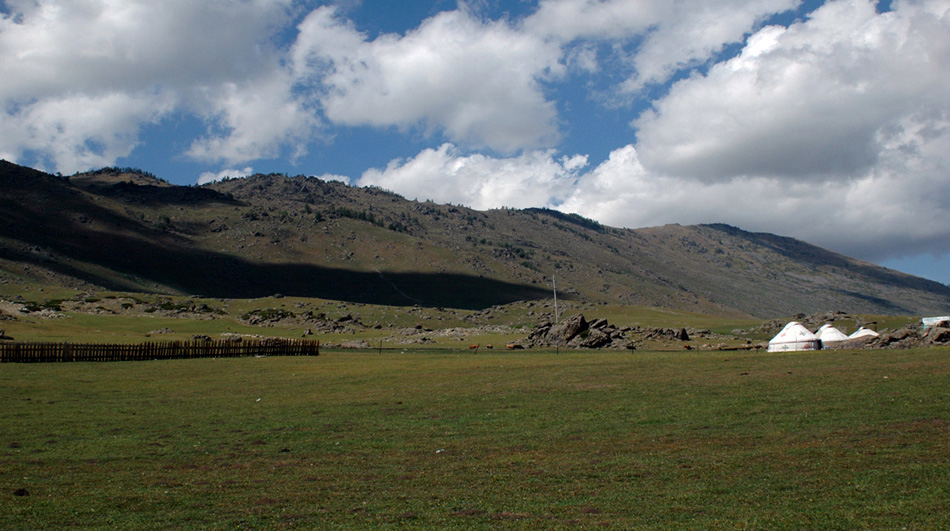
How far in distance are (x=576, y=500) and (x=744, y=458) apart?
4102 millimetres

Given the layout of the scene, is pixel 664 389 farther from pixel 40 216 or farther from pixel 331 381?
pixel 40 216

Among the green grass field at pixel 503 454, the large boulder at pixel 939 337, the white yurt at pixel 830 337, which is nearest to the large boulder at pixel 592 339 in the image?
the white yurt at pixel 830 337

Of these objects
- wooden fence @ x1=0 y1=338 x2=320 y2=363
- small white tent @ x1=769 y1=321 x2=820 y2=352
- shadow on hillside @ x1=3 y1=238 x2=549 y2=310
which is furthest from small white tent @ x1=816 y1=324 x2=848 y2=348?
shadow on hillside @ x1=3 y1=238 x2=549 y2=310

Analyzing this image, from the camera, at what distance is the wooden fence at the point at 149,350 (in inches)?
1501

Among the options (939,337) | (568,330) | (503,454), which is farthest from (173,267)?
(503,454)

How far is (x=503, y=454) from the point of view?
43.8ft

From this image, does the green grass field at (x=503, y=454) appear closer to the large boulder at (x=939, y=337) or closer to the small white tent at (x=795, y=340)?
the large boulder at (x=939, y=337)

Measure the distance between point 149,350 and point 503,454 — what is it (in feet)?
126

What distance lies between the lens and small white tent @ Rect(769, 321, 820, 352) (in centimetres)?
4456

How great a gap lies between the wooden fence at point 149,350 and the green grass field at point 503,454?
49.9 ft

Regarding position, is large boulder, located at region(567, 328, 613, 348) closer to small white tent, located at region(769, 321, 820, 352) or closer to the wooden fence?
small white tent, located at region(769, 321, 820, 352)

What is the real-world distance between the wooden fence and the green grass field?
15.2 m

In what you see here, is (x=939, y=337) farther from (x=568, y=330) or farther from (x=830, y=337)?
(x=568, y=330)

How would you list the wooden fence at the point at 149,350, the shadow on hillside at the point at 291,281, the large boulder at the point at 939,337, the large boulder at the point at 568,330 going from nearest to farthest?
the large boulder at the point at 939,337 → the wooden fence at the point at 149,350 → the large boulder at the point at 568,330 → the shadow on hillside at the point at 291,281
